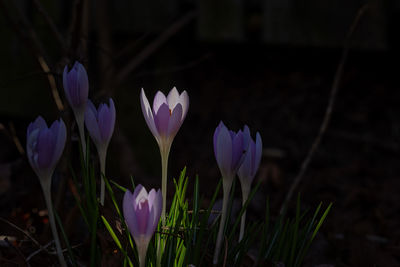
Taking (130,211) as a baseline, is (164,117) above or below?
above

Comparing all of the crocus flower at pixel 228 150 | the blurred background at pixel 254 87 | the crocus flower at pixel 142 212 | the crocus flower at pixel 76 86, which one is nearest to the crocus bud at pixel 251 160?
the crocus flower at pixel 228 150

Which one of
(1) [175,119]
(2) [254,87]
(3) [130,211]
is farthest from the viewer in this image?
(2) [254,87]

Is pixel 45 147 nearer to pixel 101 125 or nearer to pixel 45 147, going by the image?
pixel 45 147

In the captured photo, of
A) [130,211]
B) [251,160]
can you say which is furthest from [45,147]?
[251,160]

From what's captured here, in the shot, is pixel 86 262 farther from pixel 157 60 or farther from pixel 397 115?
pixel 397 115

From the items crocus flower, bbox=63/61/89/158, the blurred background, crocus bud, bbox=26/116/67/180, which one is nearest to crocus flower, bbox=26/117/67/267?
crocus bud, bbox=26/116/67/180

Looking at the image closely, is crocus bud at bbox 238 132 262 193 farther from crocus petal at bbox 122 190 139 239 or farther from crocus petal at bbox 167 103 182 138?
crocus petal at bbox 122 190 139 239

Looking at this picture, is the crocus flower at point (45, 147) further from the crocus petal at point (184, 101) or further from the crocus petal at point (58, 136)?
the crocus petal at point (184, 101)

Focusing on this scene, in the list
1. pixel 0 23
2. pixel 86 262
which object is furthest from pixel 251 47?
pixel 86 262
